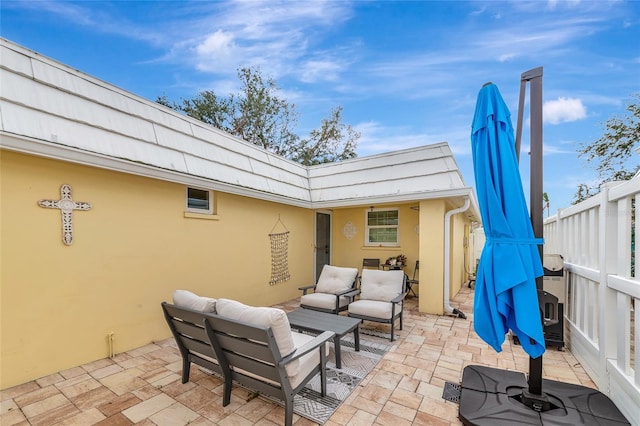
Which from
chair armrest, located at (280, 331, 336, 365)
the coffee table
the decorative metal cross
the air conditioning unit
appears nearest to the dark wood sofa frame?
chair armrest, located at (280, 331, 336, 365)

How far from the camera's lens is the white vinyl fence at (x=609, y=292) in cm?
240

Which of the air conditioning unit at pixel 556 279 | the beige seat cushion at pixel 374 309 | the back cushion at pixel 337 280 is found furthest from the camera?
the back cushion at pixel 337 280

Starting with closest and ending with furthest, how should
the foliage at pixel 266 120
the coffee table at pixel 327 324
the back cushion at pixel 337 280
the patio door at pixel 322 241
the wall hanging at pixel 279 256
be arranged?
the coffee table at pixel 327 324
the back cushion at pixel 337 280
the wall hanging at pixel 279 256
the patio door at pixel 322 241
the foliage at pixel 266 120

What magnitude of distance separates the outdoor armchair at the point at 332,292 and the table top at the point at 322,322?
2.69ft

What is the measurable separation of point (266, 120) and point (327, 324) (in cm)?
1372

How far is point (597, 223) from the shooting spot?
10.5ft

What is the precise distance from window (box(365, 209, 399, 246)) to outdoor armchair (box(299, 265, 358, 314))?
2.86m

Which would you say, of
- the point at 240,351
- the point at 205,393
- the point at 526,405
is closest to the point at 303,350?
the point at 240,351

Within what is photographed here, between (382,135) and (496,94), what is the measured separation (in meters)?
9.36

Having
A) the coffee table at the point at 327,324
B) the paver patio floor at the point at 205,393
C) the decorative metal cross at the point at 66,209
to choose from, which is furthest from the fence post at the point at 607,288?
the decorative metal cross at the point at 66,209

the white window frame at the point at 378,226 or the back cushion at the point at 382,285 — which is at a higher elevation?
the white window frame at the point at 378,226

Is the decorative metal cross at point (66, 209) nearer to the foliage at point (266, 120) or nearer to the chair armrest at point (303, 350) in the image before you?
the chair armrest at point (303, 350)

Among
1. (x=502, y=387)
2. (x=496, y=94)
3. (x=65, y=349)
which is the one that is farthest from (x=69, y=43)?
(x=502, y=387)

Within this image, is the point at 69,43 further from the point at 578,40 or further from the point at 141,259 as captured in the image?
the point at 578,40
